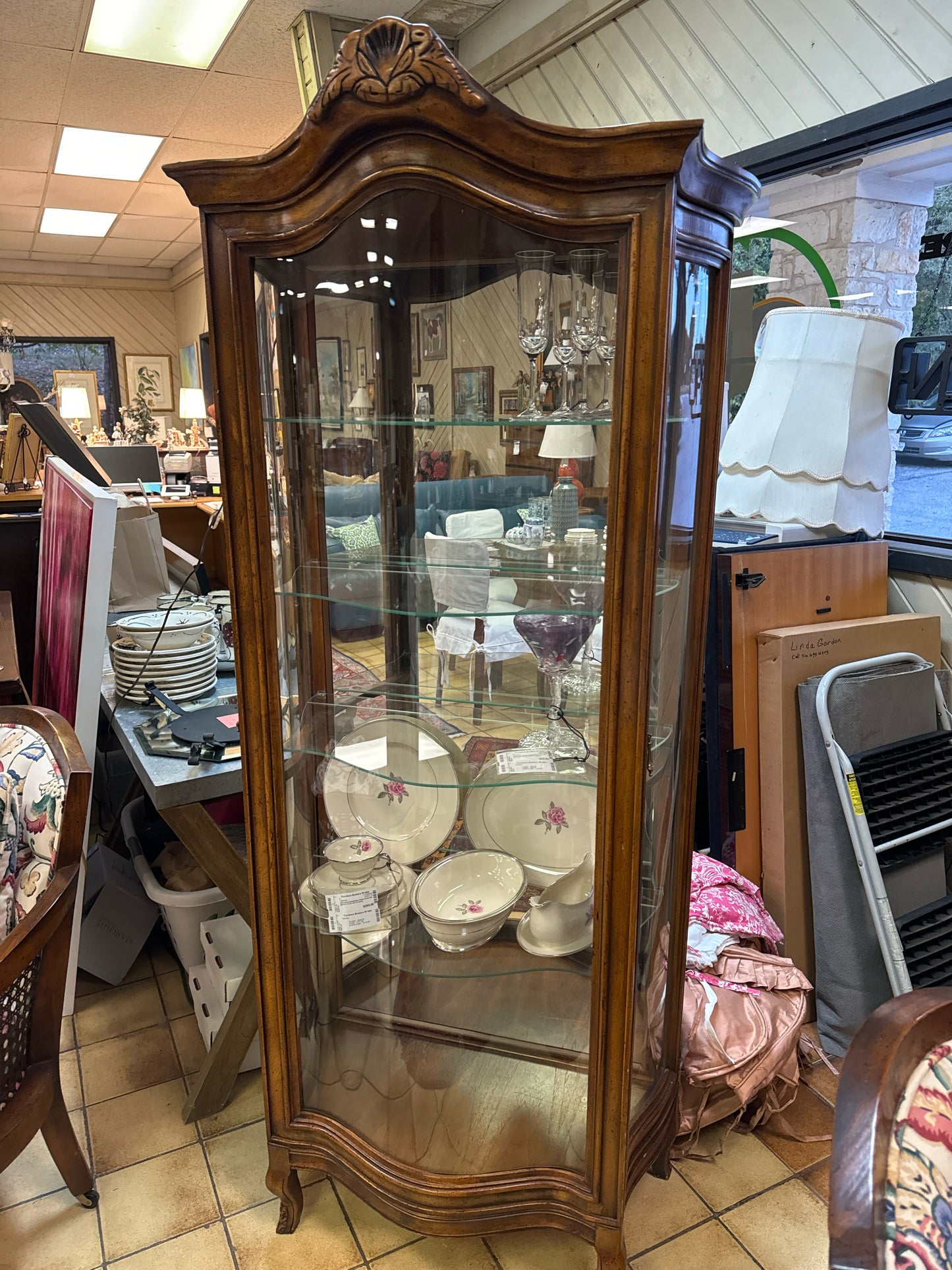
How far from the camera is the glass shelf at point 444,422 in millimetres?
1181

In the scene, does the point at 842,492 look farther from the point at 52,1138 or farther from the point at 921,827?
the point at 52,1138

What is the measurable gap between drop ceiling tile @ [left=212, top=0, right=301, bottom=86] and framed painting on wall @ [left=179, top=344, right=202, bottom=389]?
6131mm

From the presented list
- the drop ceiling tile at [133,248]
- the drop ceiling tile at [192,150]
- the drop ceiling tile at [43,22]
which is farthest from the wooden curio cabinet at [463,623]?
the drop ceiling tile at [133,248]

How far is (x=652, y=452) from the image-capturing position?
1.06 meters

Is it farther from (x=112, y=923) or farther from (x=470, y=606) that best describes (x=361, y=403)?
(x=112, y=923)

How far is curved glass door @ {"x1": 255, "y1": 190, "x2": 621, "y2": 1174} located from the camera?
1.21 meters

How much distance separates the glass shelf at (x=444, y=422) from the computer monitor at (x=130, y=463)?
4.59 m

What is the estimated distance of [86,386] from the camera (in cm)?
1029

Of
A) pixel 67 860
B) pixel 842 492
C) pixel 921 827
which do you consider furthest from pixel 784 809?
pixel 67 860

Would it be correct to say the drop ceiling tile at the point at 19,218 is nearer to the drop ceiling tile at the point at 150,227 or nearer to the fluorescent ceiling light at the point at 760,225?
the drop ceiling tile at the point at 150,227

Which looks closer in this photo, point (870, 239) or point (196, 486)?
point (870, 239)

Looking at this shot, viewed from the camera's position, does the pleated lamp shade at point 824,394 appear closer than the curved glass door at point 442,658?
No

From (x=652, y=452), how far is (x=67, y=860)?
43.5 inches

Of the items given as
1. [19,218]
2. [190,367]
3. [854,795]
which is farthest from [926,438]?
[190,367]
